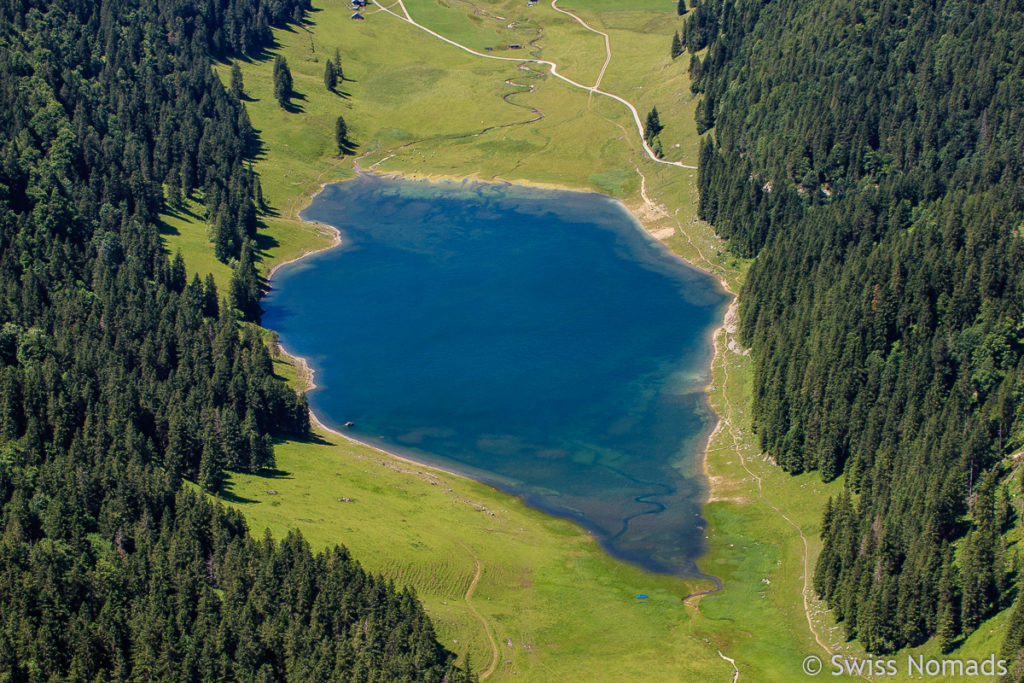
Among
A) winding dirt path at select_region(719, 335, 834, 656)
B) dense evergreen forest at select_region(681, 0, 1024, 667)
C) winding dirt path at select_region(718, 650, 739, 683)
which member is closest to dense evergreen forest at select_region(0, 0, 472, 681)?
winding dirt path at select_region(718, 650, 739, 683)

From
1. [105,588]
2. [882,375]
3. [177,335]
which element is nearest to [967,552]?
[882,375]

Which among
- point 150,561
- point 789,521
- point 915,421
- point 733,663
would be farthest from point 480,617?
point 915,421

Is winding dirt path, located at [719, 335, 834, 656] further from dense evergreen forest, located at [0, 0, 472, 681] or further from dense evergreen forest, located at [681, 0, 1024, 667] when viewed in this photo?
dense evergreen forest, located at [0, 0, 472, 681]

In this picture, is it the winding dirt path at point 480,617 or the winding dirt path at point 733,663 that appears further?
the winding dirt path at point 480,617

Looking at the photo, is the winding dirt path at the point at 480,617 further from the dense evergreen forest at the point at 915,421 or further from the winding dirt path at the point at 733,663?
the dense evergreen forest at the point at 915,421

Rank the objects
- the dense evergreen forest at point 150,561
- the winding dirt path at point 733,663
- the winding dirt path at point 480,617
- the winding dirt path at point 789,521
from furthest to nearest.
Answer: the winding dirt path at point 789,521 → the winding dirt path at point 480,617 → the winding dirt path at point 733,663 → the dense evergreen forest at point 150,561

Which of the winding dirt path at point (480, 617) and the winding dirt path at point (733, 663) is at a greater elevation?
the winding dirt path at point (733, 663)

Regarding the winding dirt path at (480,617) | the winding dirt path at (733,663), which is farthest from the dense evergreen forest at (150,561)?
the winding dirt path at (733,663)

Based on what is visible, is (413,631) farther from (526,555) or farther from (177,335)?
(177,335)

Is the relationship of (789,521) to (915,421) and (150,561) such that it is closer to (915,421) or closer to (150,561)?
(915,421)
